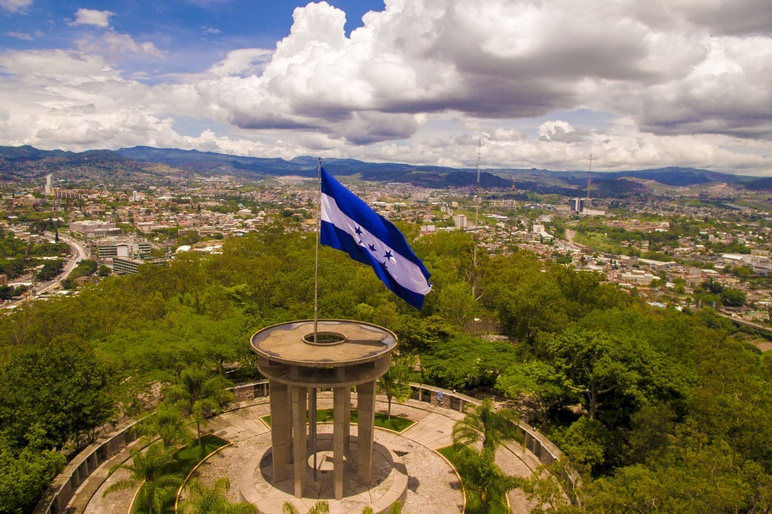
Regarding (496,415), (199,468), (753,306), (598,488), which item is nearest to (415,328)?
(496,415)

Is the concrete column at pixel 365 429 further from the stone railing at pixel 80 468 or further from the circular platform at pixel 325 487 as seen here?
the stone railing at pixel 80 468

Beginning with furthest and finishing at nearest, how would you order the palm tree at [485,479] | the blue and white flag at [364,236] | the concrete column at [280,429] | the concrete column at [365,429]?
the concrete column at [280,429], the concrete column at [365,429], the blue and white flag at [364,236], the palm tree at [485,479]

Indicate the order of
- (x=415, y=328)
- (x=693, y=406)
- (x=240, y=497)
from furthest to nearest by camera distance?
(x=415, y=328) → (x=693, y=406) → (x=240, y=497)

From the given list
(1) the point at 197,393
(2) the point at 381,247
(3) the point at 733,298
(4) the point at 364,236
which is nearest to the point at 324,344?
(2) the point at 381,247

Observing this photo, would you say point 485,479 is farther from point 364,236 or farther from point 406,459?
point 364,236

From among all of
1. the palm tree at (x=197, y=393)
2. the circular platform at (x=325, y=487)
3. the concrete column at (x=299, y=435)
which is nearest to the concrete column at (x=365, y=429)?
the circular platform at (x=325, y=487)

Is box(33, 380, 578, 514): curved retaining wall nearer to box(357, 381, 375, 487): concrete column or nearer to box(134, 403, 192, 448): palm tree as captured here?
box(134, 403, 192, 448): palm tree

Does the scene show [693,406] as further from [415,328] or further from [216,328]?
[216,328]
